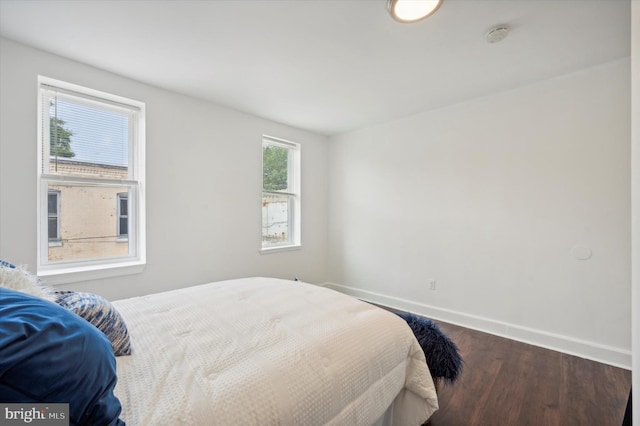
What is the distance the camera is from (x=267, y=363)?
1086 millimetres

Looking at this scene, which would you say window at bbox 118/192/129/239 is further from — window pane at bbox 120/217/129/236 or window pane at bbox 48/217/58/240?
window pane at bbox 48/217/58/240

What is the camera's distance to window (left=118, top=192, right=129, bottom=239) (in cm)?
266

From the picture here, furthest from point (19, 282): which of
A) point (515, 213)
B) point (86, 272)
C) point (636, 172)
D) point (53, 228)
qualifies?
point (515, 213)

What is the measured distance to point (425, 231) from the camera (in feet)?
11.4

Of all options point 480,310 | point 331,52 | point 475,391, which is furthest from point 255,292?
point 480,310

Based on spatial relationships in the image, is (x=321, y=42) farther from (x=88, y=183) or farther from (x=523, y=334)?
(x=523, y=334)

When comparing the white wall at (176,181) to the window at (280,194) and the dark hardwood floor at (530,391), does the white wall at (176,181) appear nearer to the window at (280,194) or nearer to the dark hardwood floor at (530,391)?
the window at (280,194)

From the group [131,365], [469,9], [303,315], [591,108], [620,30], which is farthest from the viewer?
[591,108]

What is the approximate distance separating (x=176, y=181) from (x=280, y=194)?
1445mm

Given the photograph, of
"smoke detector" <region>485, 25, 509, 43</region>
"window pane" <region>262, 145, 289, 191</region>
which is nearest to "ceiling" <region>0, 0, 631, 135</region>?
"smoke detector" <region>485, 25, 509, 43</region>

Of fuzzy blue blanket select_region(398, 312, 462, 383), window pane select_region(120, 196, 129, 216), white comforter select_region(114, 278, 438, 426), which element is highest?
window pane select_region(120, 196, 129, 216)

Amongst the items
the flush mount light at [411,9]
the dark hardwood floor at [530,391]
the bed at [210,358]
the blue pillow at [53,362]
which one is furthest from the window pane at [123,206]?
the dark hardwood floor at [530,391]

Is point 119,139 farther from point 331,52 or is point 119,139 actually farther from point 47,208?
point 331,52

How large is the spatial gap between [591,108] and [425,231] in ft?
6.16
